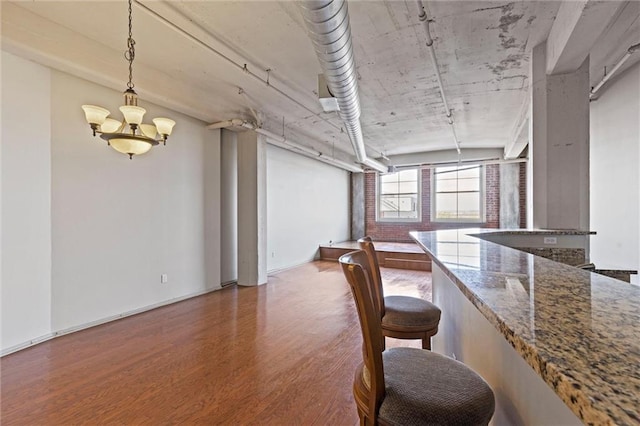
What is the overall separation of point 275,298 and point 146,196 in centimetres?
234

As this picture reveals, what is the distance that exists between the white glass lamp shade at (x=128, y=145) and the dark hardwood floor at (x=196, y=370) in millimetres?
1897

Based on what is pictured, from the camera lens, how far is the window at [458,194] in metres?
8.75

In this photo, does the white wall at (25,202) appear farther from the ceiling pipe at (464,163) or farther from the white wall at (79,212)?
the ceiling pipe at (464,163)

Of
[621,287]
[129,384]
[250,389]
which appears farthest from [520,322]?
[129,384]

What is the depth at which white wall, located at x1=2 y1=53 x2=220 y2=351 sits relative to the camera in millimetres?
2852

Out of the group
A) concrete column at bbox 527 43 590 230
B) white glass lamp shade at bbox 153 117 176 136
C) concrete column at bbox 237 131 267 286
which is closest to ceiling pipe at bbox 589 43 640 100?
concrete column at bbox 527 43 590 230

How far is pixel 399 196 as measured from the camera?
384 inches

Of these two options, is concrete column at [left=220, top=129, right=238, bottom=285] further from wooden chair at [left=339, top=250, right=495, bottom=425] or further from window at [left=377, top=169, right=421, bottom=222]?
window at [left=377, top=169, right=421, bottom=222]

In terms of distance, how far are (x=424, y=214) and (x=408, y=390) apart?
886 centimetres

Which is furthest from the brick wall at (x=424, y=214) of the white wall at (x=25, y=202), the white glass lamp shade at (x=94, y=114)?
the white wall at (x=25, y=202)

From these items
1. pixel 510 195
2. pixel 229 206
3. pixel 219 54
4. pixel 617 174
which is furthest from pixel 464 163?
pixel 219 54

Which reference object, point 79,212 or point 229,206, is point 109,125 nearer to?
point 79,212

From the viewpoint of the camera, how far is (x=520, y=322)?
0.60 m

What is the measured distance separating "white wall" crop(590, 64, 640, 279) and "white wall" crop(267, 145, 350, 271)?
5.44 m
